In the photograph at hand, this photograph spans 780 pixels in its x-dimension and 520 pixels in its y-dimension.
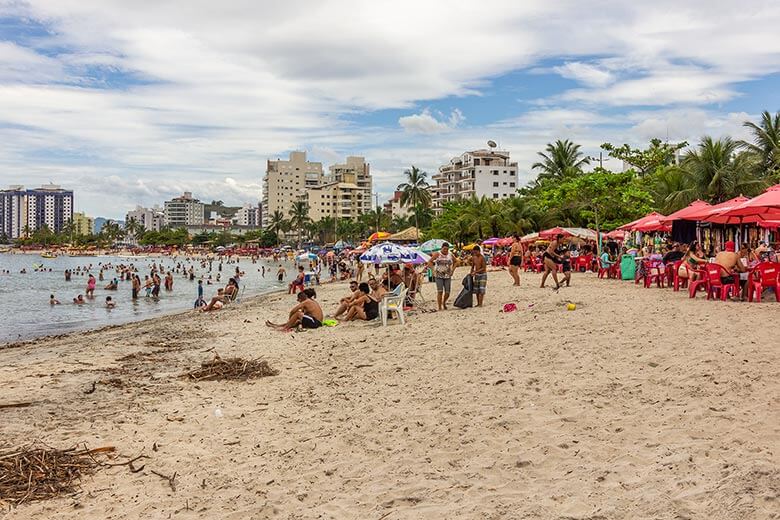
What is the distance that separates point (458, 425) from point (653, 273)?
1049 cm

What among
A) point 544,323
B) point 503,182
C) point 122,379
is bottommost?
point 122,379

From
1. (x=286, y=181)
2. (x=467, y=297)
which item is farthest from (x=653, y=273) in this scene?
(x=286, y=181)

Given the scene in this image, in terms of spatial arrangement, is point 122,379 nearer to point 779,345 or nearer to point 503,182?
point 779,345

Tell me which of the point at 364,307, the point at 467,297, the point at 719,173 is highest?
the point at 719,173

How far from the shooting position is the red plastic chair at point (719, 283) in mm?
10906

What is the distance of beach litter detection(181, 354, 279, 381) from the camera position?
8195 millimetres

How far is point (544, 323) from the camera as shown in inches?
374

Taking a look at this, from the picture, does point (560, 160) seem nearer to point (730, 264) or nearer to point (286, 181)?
point (730, 264)

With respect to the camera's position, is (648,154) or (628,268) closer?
(628,268)

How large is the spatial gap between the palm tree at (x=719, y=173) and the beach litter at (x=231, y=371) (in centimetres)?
2226

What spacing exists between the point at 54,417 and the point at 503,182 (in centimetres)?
10073

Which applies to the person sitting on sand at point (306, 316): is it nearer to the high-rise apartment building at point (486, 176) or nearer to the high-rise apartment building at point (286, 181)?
the high-rise apartment building at point (486, 176)

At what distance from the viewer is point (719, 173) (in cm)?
2500

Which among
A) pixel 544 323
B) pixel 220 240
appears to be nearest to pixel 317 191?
pixel 220 240
